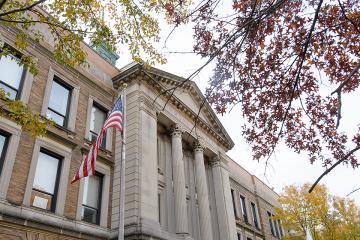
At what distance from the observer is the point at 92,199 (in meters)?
15.7

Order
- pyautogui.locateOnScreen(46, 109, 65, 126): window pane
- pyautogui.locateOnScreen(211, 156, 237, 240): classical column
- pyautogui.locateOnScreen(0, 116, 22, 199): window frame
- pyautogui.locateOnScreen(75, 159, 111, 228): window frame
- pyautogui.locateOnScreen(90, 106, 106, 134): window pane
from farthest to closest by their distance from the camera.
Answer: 1. pyautogui.locateOnScreen(211, 156, 237, 240): classical column
2. pyautogui.locateOnScreen(90, 106, 106, 134): window pane
3. pyautogui.locateOnScreen(46, 109, 65, 126): window pane
4. pyautogui.locateOnScreen(75, 159, 111, 228): window frame
5. pyautogui.locateOnScreen(0, 116, 22, 199): window frame

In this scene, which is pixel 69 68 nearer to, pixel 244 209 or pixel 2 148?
pixel 2 148

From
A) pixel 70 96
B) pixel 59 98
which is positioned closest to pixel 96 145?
pixel 59 98

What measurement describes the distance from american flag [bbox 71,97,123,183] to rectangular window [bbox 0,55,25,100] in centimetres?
440

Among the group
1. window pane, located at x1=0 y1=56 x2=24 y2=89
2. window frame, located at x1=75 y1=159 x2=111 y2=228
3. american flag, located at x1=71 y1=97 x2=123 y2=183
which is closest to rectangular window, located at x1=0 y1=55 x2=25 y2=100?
window pane, located at x1=0 y1=56 x2=24 y2=89

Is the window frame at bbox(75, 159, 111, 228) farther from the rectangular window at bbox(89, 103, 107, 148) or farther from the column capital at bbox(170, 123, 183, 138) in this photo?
the column capital at bbox(170, 123, 183, 138)

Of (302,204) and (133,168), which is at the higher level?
(302,204)

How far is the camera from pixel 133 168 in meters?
16.5

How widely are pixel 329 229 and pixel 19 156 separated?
2723cm

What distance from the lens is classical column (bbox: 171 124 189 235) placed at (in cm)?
1780

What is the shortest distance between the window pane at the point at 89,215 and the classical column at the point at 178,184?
15.5 ft

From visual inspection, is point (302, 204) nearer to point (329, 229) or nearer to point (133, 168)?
point (329, 229)

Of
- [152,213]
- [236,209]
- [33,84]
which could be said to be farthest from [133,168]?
[236,209]

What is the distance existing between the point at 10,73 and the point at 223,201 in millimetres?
16337
